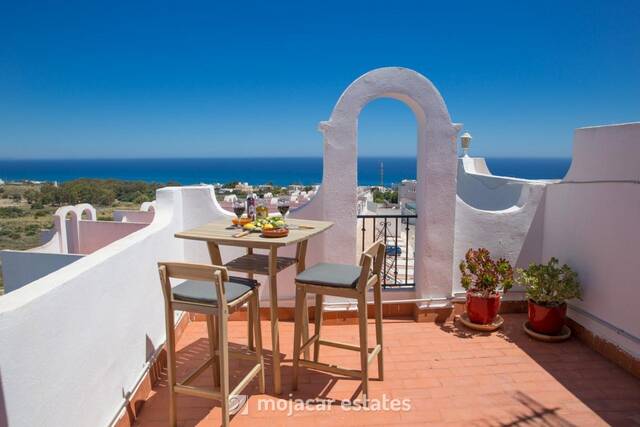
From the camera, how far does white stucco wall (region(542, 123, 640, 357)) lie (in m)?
3.70

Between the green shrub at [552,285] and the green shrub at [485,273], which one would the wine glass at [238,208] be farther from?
the green shrub at [552,285]

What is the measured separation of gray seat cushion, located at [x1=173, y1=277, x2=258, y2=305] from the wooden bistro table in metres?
0.23

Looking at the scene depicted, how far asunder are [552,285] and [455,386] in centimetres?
172

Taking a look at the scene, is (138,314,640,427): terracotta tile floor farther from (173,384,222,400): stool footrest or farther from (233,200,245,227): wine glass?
(233,200,245,227): wine glass

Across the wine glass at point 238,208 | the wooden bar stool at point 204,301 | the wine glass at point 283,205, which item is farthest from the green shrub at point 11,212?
the wooden bar stool at point 204,301

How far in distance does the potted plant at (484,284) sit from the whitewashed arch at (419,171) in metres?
0.26

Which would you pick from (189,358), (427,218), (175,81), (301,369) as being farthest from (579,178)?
(175,81)

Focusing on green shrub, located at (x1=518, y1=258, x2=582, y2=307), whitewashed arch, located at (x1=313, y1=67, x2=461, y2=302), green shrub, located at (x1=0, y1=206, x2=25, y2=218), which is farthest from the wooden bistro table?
green shrub, located at (x1=0, y1=206, x2=25, y2=218)

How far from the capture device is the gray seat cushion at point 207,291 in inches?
100.0

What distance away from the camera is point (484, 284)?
4457 mm

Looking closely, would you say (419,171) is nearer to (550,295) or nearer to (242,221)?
(550,295)

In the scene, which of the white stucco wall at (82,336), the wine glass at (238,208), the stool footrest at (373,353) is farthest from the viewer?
the wine glass at (238,208)

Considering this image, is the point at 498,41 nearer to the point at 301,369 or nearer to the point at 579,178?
the point at 579,178

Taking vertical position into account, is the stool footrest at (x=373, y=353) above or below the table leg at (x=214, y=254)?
below
